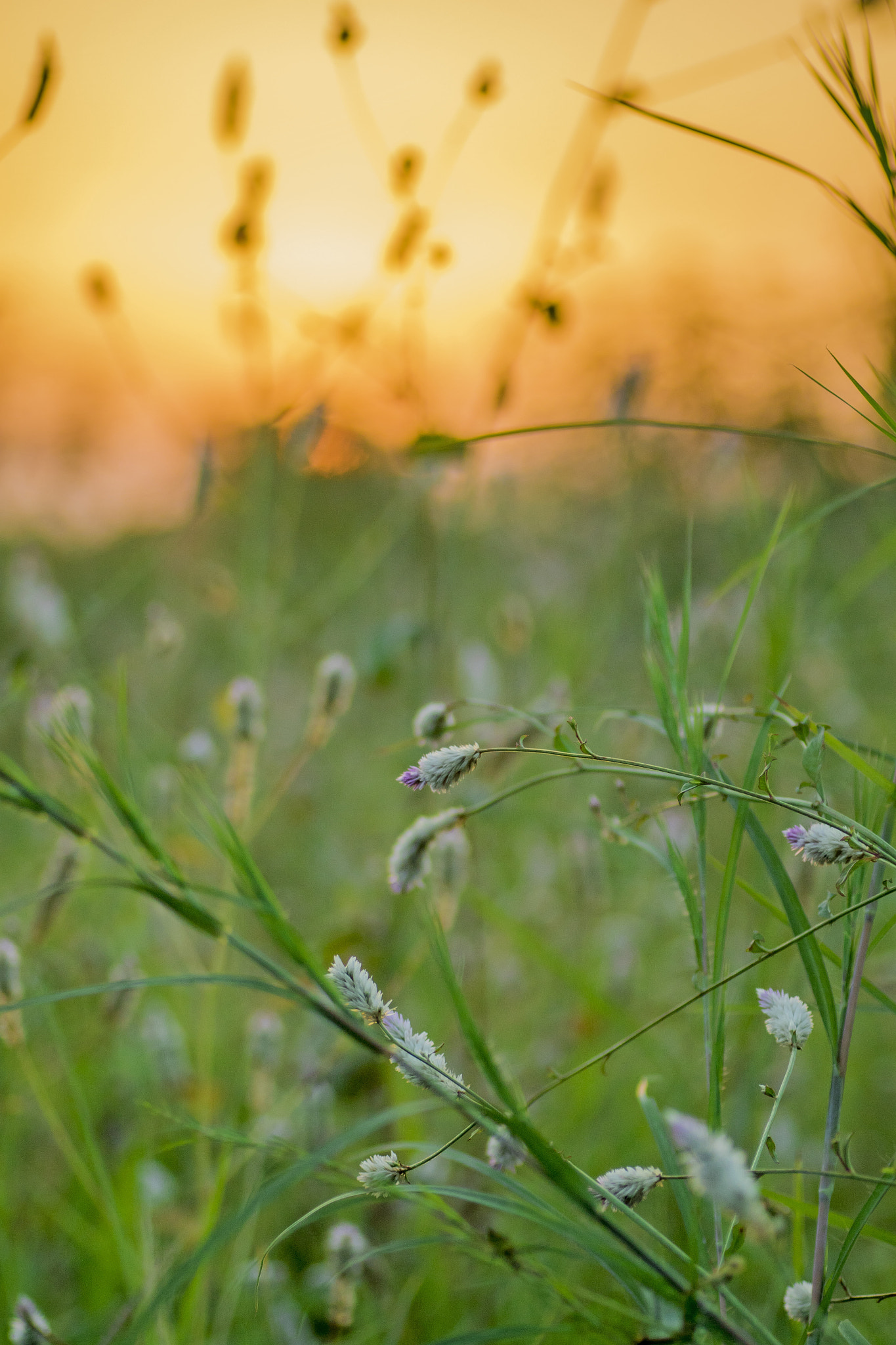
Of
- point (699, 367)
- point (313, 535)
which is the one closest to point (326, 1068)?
point (313, 535)

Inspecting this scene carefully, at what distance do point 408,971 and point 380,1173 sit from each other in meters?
0.66

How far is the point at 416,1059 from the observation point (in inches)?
13.1

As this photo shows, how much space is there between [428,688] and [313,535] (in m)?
2.42

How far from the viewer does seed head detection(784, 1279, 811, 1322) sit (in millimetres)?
370

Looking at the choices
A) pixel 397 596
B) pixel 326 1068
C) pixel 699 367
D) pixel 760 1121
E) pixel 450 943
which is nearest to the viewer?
pixel 326 1068

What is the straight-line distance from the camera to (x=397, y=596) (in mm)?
2994

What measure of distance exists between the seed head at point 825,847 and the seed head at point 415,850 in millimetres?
137

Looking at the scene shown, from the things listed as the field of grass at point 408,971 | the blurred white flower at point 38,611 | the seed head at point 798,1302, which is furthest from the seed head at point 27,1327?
the blurred white flower at point 38,611

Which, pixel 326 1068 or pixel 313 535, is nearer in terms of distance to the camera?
pixel 326 1068

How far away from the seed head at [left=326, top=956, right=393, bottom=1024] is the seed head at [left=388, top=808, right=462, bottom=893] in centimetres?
4

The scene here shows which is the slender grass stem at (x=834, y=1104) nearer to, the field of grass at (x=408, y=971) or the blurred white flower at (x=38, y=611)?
the field of grass at (x=408, y=971)

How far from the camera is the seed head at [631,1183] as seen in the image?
12.9 inches

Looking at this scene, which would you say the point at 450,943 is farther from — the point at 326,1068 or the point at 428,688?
the point at 326,1068

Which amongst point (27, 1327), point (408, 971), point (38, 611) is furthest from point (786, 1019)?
point (38, 611)
